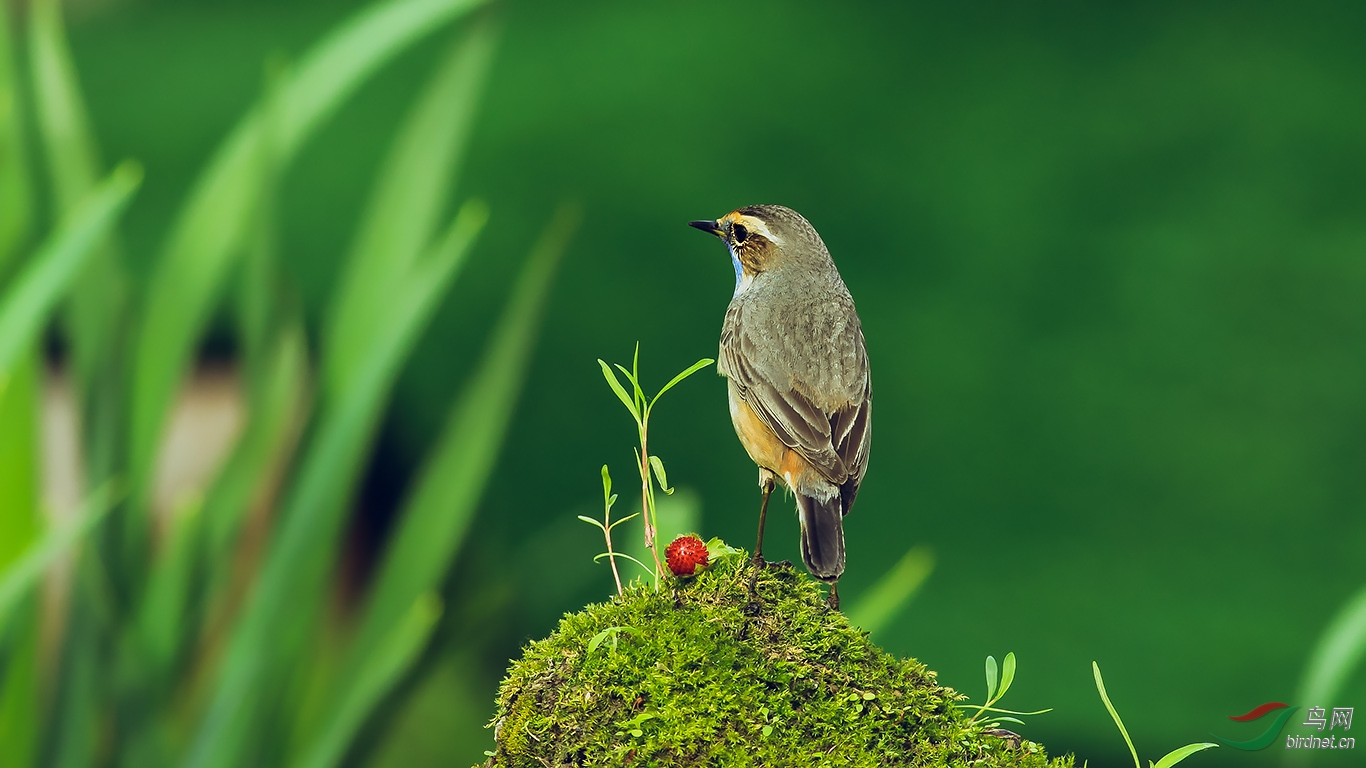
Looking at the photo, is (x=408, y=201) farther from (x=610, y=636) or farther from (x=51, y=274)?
(x=610, y=636)

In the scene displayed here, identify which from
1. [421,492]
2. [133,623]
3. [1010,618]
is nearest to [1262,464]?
[1010,618]

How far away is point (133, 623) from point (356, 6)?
1717 millimetres

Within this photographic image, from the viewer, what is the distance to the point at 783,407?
80 cm

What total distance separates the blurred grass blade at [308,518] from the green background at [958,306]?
0.31 meters

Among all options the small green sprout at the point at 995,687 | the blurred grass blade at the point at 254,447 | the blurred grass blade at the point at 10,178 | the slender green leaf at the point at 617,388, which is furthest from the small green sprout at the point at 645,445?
the blurred grass blade at the point at 10,178

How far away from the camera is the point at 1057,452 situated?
219 centimetres

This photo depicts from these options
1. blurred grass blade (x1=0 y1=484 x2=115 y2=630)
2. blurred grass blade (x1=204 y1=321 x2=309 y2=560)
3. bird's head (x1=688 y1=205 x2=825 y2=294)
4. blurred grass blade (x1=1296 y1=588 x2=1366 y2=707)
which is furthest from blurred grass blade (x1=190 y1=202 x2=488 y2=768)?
blurred grass blade (x1=1296 y1=588 x2=1366 y2=707)

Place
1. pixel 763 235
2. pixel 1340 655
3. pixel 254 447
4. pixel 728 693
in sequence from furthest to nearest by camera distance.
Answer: pixel 254 447 → pixel 1340 655 → pixel 763 235 → pixel 728 693

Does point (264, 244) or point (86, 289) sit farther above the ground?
point (86, 289)

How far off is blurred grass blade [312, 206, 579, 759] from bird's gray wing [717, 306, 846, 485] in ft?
3.13

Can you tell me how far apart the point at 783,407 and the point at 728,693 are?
0.60 ft

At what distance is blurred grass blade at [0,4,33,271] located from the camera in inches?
69.6

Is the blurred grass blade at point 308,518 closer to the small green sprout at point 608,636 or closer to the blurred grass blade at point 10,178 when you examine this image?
the blurred grass blade at point 10,178

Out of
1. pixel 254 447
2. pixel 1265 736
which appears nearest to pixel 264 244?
pixel 254 447
